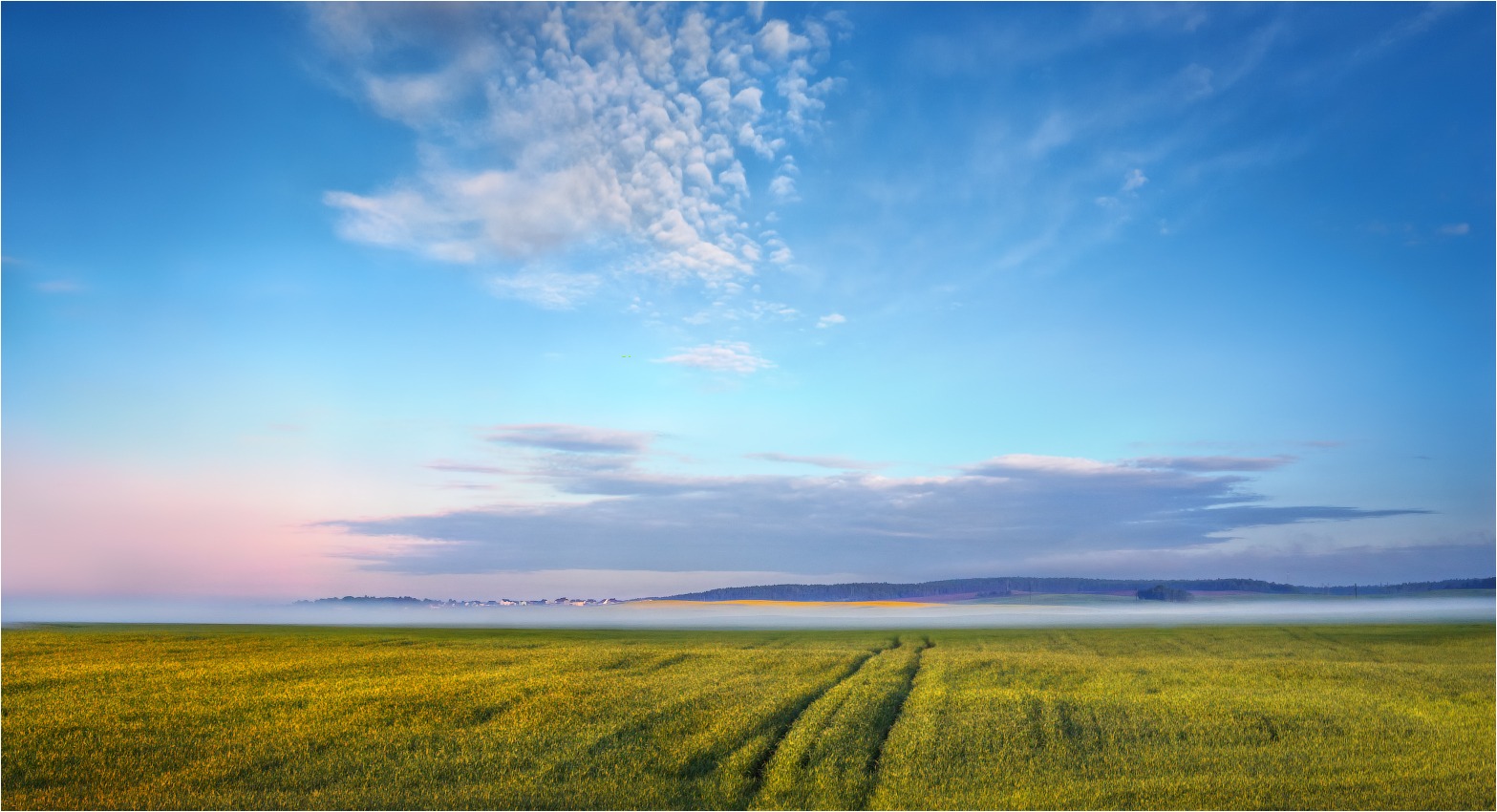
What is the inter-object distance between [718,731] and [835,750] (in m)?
3.11

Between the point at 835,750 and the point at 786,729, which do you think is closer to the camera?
the point at 835,750

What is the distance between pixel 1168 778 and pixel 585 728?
13950 mm

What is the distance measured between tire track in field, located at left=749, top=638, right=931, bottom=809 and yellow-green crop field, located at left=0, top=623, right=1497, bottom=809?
80 millimetres

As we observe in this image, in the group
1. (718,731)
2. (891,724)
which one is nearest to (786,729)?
(718,731)

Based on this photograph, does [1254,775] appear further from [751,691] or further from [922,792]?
[751,691]

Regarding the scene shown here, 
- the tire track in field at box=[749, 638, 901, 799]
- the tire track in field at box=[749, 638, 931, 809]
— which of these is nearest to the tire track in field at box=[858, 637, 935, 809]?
the tire track in field at box=[749, 638, 931, 809]

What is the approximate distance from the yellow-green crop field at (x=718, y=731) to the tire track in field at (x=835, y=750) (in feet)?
0.26

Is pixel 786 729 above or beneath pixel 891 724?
above

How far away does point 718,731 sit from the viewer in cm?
2084

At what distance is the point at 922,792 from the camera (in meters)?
17.1

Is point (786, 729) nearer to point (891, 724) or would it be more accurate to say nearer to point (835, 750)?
point (835, 750)

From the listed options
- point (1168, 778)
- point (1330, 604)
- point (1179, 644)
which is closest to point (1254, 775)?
point (1168, 778)

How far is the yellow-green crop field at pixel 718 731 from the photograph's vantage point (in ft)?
54.7

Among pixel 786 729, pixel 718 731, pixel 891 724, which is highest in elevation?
pixel 718 731
